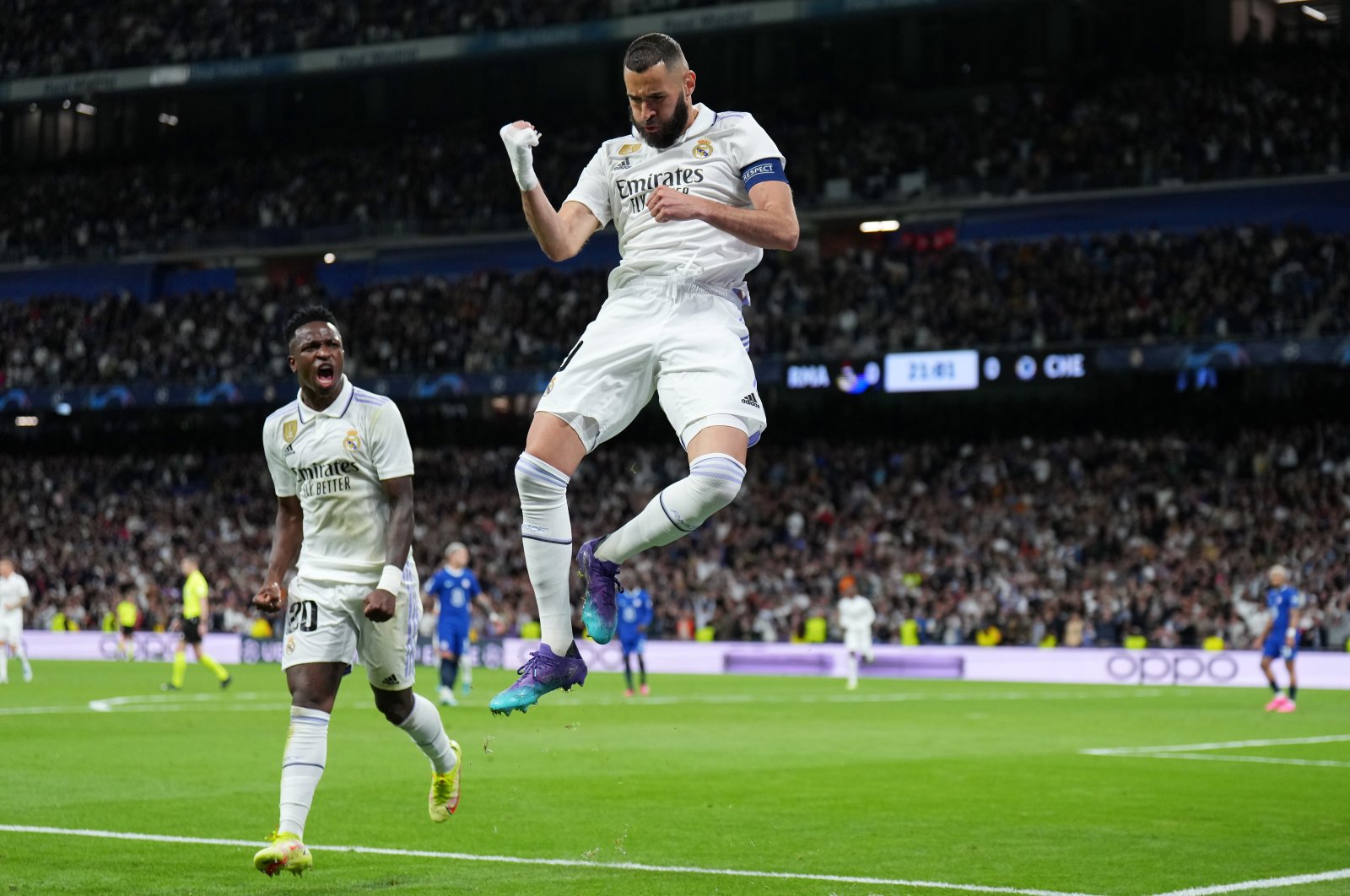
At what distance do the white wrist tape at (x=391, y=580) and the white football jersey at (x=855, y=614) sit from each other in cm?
2185

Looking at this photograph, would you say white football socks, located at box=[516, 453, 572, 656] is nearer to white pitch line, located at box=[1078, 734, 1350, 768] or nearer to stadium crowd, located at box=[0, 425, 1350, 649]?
white pitch line, located at box=[1078, 734, 1350, 768]

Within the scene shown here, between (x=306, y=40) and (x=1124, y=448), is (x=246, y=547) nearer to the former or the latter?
(x=306, y=40)

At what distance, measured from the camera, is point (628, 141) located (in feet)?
24.9

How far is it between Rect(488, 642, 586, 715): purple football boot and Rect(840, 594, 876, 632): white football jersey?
23832mm

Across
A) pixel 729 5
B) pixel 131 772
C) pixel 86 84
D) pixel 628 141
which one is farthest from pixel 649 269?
pixel 86 84

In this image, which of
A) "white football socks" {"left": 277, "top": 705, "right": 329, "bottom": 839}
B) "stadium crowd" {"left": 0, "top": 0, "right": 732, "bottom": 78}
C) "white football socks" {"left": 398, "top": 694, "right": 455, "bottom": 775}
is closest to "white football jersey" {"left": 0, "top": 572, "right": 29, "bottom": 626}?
"white football socks" {"left": 398, "top": 694, "right": 455, "bottom": 775}

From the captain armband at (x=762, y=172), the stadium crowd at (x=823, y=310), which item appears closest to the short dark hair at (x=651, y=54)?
the captain armband at (x=762, y=172)

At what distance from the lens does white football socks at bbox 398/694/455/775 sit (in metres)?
10.3

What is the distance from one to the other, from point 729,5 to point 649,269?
36244mm

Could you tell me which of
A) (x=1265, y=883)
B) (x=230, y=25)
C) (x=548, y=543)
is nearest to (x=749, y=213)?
(x=548, y=543)

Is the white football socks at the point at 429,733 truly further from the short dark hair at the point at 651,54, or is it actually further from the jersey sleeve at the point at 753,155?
the short dark hair at the point at 651,54

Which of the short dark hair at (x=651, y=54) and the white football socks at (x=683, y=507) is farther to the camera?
the short dark hair at (x=651, y=54)

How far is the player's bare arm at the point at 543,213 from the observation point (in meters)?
6.94

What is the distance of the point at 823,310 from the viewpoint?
1646 inches
